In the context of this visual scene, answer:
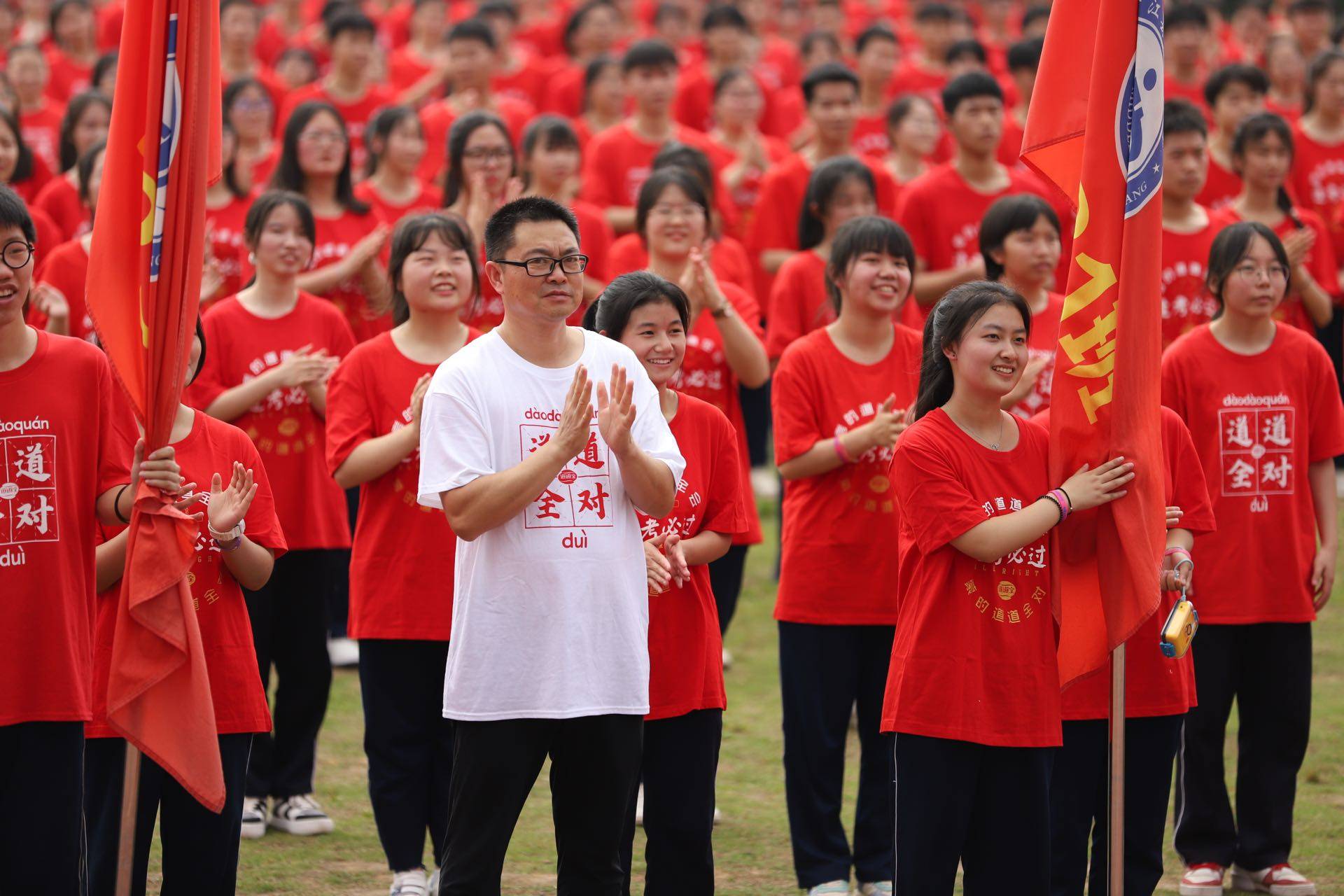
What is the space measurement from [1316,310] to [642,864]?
4.06 meters

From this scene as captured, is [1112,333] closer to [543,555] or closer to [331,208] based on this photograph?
[543,555]

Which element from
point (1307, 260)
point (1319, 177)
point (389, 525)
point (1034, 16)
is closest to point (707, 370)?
point (389, 525)

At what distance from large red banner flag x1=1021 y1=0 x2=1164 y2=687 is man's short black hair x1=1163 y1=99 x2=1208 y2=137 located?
2.72 metres

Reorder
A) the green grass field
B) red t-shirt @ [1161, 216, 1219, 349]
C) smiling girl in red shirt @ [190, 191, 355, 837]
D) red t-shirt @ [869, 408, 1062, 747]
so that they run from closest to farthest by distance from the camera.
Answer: red t-shirt @ [869, 408, 1062, 747]
the green grass field
smiling girl in red shirt @ [190, 191, 355, 837]
red t-shirt @ [1161, 216, 1219, 349]

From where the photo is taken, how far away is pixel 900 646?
4.61m

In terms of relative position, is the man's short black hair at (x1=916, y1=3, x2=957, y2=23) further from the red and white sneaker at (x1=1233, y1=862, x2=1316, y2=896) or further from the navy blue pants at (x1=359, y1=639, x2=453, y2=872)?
the navy blue pants at (x1=359, y1=639, x2=453, y2=872)

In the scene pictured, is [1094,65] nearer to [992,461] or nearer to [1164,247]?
[992,461]

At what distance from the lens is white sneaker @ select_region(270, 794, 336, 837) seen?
20.2 feet

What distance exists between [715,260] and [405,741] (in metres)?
2.97

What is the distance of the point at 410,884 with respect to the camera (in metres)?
5.41

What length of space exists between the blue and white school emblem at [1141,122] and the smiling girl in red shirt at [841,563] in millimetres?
1253

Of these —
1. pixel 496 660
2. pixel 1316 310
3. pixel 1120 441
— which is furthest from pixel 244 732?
pixel 1316 310

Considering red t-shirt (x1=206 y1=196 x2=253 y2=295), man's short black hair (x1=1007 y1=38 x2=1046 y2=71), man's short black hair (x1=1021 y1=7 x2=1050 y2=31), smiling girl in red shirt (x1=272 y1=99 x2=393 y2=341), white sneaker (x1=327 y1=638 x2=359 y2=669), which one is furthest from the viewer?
man's short black hair (x1=1021 y1=7 x2=1050 y2=31)

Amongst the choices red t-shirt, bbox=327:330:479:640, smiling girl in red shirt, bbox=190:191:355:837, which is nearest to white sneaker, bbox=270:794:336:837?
smiling girl in red shirt, bbox=190:191:355:837
